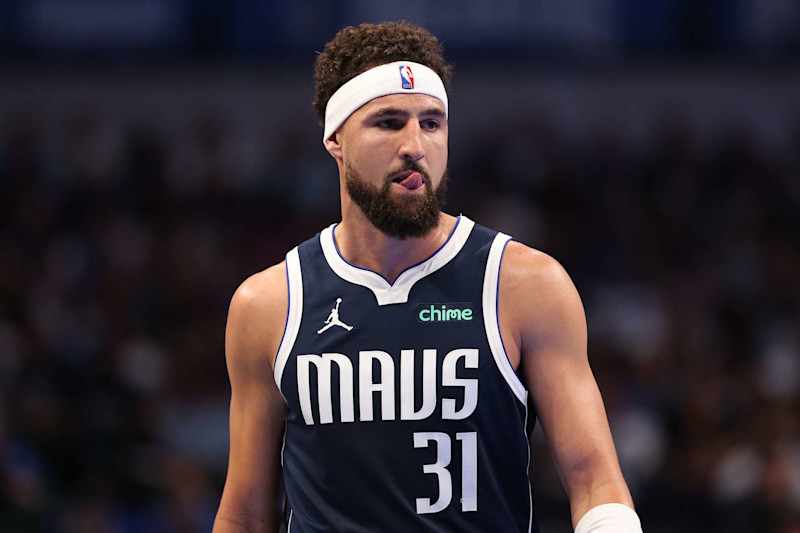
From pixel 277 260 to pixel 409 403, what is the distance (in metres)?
6.14

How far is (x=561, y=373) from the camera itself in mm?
3178

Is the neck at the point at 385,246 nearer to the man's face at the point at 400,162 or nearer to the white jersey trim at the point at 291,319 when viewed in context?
the man's face at the point at 400,162

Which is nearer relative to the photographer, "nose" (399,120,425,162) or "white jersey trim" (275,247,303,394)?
"nose" (399,120,425,162)

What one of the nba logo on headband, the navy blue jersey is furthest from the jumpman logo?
the nba logo on headband

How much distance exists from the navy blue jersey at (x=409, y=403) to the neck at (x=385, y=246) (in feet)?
0.10

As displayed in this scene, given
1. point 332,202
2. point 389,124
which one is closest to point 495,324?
point 389,124

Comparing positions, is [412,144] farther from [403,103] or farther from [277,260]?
[277,260]

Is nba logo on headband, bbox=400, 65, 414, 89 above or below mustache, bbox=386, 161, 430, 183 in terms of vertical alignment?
above

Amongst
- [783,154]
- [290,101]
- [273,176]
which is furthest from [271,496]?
[783,154]

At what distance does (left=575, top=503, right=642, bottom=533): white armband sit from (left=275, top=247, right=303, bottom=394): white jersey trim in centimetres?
101

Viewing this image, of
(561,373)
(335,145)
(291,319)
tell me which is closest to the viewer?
(561,373)

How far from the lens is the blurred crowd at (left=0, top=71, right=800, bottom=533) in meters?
7.19

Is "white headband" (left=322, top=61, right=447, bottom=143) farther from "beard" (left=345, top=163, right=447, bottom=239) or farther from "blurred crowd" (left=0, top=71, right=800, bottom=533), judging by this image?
"blurred crowd" (left=0, top=71, right=800, bottom=533)

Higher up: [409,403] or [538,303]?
[538,303]
